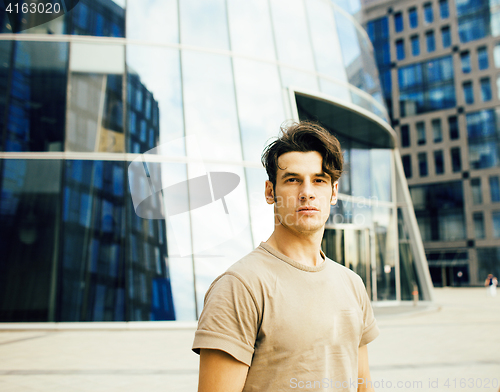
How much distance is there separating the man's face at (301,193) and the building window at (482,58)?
52652 mm

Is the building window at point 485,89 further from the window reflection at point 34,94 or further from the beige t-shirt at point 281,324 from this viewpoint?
the beige t-shirt at point 281,324

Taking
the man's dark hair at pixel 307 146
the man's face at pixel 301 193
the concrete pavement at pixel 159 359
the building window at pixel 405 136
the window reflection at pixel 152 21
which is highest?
the building window at pixel 405 136

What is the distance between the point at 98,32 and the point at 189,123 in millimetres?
3992

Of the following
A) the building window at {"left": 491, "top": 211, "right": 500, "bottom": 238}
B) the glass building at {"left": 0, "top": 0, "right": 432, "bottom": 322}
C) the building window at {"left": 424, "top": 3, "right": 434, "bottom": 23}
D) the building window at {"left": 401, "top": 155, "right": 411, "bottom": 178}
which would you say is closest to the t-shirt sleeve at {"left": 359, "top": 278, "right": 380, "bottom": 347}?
the glass building at {"left": 0, "top": 0, "right": 432, "bottom": 322}

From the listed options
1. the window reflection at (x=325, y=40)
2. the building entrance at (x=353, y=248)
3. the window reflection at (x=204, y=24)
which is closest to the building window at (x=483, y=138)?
the building entrance at (x=353, y=248)

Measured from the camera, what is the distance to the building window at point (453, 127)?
45906 millimetres

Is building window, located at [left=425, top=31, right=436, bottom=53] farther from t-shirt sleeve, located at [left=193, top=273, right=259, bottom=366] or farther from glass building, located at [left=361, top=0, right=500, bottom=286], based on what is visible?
t-shirt sleeve, located at [left=193, top=273, right=259, bottom=366]

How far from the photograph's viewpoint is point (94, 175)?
36.5ft

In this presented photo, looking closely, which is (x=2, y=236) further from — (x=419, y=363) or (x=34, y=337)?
(x=419, y=363)

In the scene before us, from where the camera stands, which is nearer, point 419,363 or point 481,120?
point 419,363

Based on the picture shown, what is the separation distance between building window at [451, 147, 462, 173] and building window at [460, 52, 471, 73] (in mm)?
9196

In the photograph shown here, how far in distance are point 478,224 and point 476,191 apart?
364 cm

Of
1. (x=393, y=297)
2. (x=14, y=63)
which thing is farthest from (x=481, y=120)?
(x=14, y=63)

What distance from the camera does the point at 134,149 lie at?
37.3ft
